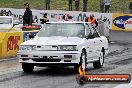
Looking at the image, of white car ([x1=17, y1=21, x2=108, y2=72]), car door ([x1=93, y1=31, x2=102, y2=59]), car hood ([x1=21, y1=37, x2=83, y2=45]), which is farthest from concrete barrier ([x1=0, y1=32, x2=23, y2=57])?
car hood ([x1=21, y1=37, x2=83, y2=45])

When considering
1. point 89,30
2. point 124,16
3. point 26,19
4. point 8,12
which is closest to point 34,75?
point 89,30

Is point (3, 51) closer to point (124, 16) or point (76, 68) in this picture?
point (76, 68)

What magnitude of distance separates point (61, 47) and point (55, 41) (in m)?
0.39

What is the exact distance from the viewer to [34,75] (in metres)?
13.5

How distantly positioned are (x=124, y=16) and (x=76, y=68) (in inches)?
1113

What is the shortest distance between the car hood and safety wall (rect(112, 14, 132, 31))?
89.1 ft

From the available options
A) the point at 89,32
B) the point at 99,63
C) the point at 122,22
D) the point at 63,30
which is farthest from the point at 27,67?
the point at 122,22

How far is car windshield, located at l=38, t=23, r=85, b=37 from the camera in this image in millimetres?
14688

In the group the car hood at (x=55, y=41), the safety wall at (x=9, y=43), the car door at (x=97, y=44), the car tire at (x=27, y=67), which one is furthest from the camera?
the safety wall at (x=9, y=43)

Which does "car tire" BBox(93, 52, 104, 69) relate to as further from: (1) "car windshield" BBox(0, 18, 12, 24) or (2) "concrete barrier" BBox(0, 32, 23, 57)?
(1) "car windshield" BBox(0, 18, 12, 24)

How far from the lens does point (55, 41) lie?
1380cm

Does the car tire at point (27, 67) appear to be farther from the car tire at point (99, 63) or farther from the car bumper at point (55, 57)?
the car tire at point (99, 63)

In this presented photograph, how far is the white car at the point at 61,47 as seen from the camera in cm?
1340

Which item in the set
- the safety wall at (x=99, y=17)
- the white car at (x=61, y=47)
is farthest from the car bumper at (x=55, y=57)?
the safety wall at (x=99, y=17)
